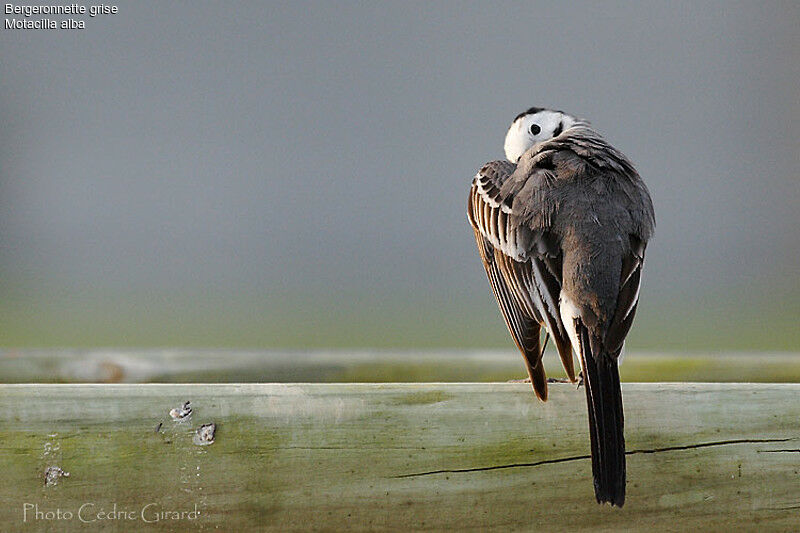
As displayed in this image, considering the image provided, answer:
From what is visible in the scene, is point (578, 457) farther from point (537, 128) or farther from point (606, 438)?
point (537, 128)

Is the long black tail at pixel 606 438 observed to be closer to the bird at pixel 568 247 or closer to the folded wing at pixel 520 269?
the bird at pixel 568 247

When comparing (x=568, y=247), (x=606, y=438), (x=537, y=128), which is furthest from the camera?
(x=537, y=128)

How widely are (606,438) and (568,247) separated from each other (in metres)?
0.42

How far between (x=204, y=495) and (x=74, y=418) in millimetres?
194

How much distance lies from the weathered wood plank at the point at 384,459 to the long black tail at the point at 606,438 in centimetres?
5

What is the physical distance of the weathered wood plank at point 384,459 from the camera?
1037 millimetres

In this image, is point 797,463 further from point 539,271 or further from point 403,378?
point 403,378

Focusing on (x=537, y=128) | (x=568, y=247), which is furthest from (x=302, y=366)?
(x=537, y=128)

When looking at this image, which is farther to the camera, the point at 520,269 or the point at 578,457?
→ the point at 520,269

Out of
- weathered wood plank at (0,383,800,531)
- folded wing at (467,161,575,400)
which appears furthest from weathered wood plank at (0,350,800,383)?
weathered wood plank at (0,383,800,531)

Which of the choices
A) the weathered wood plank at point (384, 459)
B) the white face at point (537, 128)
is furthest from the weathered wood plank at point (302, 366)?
the white face at point (537, 128)

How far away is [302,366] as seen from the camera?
4.60ft

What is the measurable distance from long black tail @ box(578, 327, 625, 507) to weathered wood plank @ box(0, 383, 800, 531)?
1.8 inches

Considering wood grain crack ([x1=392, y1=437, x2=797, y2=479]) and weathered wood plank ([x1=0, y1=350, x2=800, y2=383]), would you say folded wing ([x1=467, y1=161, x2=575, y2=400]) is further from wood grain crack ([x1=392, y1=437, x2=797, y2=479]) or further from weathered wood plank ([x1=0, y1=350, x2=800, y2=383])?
wood grain crack ([x1=392, y1=437, x2=797, y2=479])
